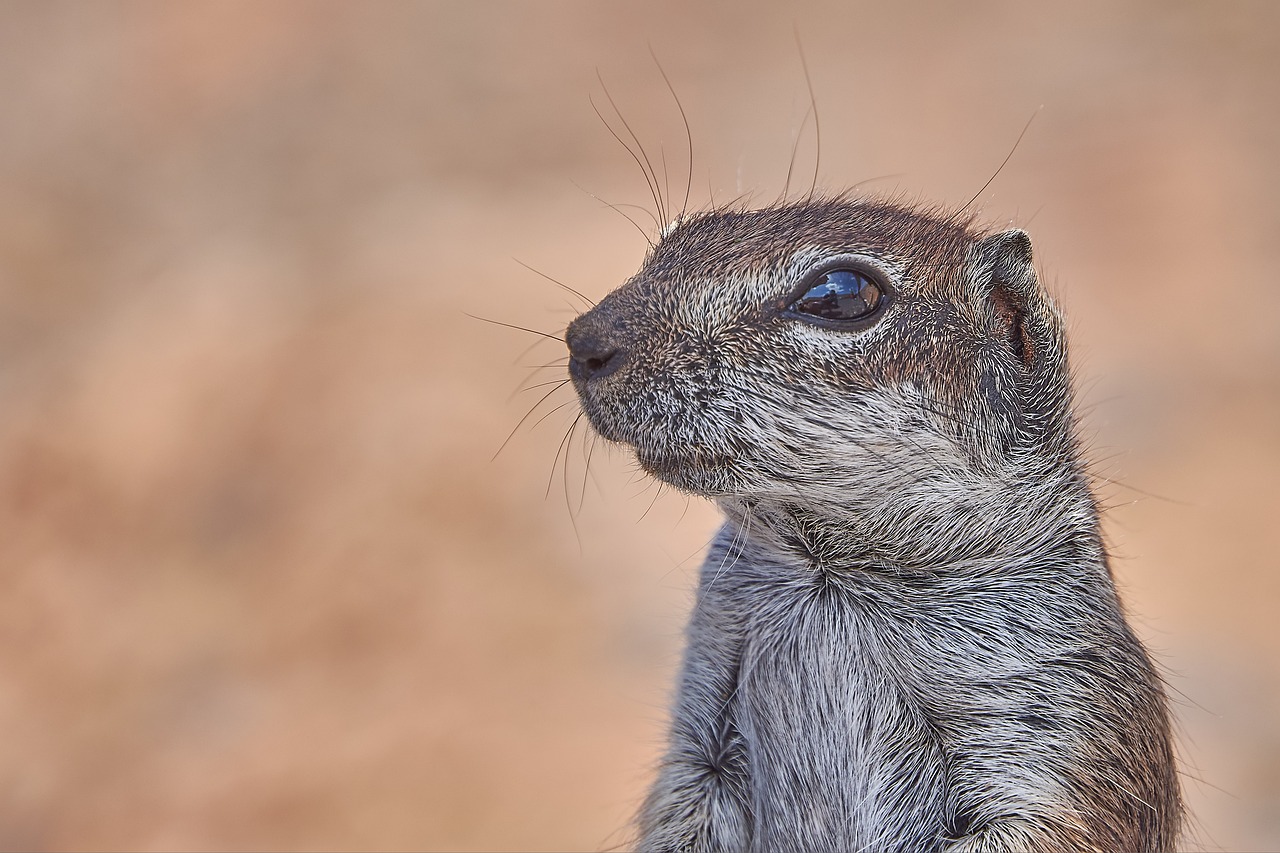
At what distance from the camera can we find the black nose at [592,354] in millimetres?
2854

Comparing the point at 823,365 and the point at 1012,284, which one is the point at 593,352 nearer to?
the point at 823,365

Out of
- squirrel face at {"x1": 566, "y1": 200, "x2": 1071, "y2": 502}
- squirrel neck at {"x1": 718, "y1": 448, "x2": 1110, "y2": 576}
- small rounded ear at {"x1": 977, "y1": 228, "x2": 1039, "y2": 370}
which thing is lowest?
squirrel neck at {"x1": 718, "y1": 448, "x2": 1110, "y2": 576}

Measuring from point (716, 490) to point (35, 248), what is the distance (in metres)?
8.36

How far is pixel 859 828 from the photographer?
3.10 meters

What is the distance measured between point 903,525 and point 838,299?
0.58 meters

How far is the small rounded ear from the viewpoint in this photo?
3.07 metres

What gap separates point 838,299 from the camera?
115 inches

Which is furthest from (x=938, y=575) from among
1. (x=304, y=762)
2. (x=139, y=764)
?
(x=139, y=764)

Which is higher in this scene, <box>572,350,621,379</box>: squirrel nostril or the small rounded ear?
the small rounded ear

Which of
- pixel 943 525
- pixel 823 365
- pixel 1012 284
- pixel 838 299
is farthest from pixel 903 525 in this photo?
pixel 1012 284

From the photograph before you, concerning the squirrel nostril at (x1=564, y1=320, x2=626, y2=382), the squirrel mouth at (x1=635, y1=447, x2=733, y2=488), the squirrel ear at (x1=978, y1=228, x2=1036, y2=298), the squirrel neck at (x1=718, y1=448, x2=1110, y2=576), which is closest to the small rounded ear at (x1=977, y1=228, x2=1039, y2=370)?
the squirrel ear at (x1=978, y1=228, x2=1036, y2=298)

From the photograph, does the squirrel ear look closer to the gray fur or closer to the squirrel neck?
the gray fur

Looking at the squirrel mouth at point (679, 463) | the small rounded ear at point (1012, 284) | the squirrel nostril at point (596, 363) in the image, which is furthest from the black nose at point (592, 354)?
the small rounded ear at point (1012, 284)

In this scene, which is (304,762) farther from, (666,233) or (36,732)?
(666,233)
